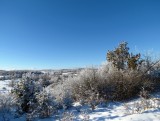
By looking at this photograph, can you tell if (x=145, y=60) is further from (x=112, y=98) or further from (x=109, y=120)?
(x=109, y=120)

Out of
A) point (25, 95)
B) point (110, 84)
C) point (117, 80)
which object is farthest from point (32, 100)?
point (117, 80)

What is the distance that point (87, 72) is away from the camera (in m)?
17.5

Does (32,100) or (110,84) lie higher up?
(110,84)

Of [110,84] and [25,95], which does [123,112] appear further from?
[25,95]

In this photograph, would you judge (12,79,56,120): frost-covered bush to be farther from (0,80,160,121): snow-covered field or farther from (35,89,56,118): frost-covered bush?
(0,80,160,121): snow-covered field

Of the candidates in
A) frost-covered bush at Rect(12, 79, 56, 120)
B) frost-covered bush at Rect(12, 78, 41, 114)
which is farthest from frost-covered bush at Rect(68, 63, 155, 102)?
frost-covered bush at Rect(12, 78, 41, 114)

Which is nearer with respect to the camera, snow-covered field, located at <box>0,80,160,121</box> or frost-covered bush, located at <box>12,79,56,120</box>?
snow-covered field, located at <box>0,80,160,121</box>

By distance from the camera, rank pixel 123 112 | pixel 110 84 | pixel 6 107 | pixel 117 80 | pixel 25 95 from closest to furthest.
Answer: pixel 123 112 → pixel 6 107 → pixel 25 95 → pixel 117 80 → pixel 110 84

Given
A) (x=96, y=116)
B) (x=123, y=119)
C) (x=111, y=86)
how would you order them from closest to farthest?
(x=123, y=119) → (x=96, y=116) → (x=111, y=86)

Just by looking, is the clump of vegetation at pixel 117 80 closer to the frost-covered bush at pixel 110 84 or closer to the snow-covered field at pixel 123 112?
the frost-covered bush at pixel 110 84

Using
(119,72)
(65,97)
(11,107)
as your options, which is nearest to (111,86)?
(119,72)

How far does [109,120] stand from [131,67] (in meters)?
7.70

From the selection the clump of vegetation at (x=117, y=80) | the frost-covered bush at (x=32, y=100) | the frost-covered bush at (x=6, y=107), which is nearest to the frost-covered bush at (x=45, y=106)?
the frost-covered bush at (x=32, y=100)

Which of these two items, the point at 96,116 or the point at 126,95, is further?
the point at 126,95
